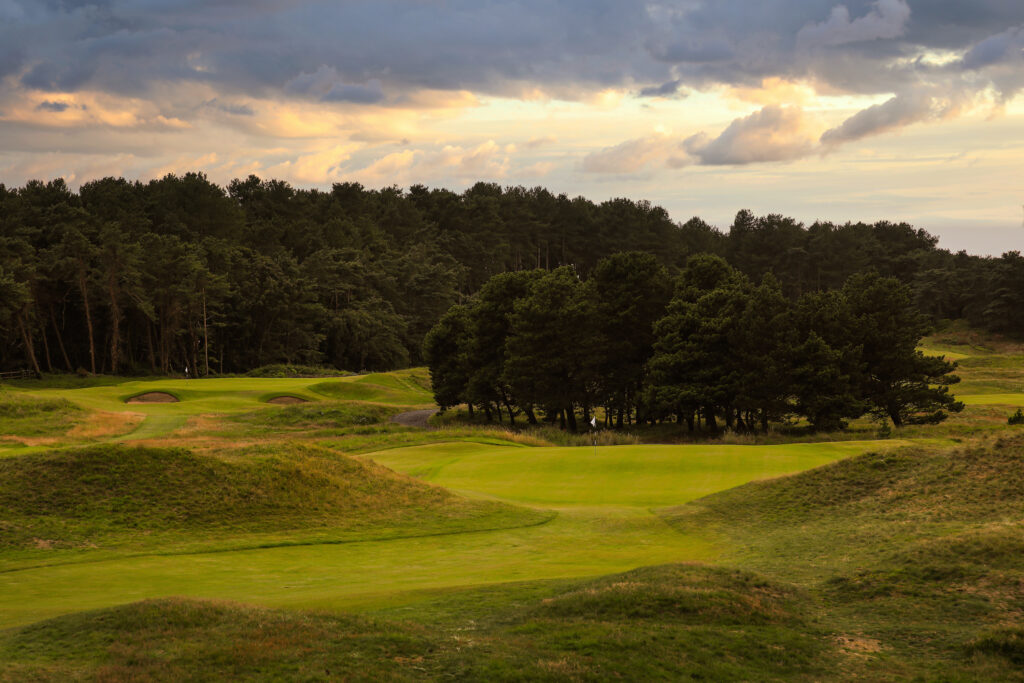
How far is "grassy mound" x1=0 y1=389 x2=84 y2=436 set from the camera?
1674 inches

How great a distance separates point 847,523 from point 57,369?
8152 centimetres

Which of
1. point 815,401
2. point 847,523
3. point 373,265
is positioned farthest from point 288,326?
point 847,523

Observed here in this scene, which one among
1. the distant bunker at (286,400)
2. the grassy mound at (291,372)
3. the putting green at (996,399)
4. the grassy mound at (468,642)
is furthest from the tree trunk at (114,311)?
the grassy mound at (468,642)

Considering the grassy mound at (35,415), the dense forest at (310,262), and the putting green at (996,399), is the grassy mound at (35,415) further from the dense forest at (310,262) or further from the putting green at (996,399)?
the putting green at (996,399)

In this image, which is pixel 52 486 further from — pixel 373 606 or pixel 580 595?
pixel 580 595

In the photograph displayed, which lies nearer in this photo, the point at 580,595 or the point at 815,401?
the point at 580,595

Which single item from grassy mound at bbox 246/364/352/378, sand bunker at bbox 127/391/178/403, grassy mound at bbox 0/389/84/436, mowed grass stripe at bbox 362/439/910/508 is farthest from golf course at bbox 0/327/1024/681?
grassy mound at bbox 246/364/352/378

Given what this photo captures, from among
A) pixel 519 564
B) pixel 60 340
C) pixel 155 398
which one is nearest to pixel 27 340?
pixel 60 340

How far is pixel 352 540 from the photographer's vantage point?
20219 mm

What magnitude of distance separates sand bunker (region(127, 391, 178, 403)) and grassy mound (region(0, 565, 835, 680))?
178ft

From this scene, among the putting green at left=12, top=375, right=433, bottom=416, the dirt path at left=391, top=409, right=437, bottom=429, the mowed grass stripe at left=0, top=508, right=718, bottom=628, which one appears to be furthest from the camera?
the putting green at left=12, top=375, right=433, bottom=416

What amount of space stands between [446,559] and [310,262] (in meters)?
88.4

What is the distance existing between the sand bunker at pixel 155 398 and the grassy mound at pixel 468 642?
54.3m

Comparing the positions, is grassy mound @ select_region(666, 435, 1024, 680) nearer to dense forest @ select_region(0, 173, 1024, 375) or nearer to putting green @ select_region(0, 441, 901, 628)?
putting green @ select_region(0, 441, 901, 628)
